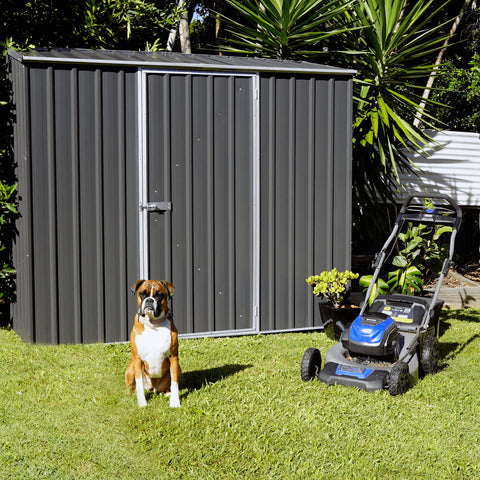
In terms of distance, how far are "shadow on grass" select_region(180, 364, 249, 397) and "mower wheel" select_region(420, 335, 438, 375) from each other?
137cm

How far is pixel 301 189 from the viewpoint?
6.49 m

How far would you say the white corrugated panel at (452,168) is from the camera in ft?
29.0

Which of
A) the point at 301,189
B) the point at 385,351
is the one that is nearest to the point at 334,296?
the point at 301,189

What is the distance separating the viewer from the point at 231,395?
452cm

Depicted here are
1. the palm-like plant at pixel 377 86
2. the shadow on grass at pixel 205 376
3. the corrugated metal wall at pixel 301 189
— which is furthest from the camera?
the palm-like plant at pixel 377 86

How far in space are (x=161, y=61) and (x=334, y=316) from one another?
286 cm

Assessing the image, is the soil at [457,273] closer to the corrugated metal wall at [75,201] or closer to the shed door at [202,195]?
the shed door at [202,195]

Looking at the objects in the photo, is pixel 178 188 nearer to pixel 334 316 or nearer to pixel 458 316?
pixel 334 316

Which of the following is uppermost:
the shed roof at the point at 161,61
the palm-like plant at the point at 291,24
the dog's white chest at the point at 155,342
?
the palm-like plant at the point at 291,24

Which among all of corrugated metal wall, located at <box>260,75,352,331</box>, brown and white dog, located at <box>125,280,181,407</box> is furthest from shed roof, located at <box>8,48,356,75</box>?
brown and white dog, located at <box>125,280,181,407</box>

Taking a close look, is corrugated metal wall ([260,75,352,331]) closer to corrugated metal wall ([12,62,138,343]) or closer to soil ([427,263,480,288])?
corrugated metal wall ([12,62,138,343])

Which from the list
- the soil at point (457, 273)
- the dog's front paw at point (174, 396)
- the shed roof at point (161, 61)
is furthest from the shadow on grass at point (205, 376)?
the soil at point (457, 273)

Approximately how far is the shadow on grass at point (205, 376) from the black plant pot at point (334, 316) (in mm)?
1244

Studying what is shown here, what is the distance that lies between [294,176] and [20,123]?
8.49 feet
